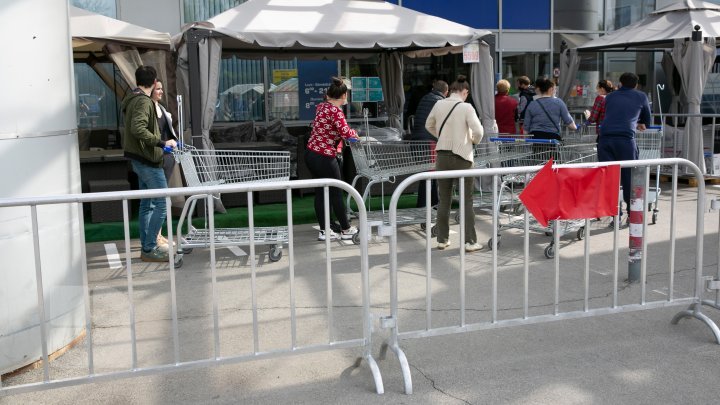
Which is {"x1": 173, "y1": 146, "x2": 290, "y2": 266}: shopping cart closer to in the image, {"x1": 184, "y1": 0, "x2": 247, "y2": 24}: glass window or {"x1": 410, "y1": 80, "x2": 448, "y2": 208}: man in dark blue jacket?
{"x1": 410, "y1": 80, "x2": 448, "y2": 208}: man in dark blue jacket

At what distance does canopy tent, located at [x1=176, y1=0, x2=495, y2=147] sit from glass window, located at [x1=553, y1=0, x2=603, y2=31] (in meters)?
6.26

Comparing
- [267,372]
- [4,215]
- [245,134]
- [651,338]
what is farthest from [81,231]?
[245,134]

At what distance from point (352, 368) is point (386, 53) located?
920 cm

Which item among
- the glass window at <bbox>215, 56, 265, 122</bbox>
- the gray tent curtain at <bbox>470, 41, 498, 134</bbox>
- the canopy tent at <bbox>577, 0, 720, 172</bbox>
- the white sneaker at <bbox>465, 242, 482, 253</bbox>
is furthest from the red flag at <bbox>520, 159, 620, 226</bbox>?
the glass window at <bbox>215, 56, 265, 122</bbox>

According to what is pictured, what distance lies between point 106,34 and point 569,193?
23.2 feet

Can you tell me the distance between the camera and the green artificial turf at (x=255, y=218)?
927 cm

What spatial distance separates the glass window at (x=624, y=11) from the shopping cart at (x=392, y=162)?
9806mm

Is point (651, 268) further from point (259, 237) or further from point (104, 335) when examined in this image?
point (104, 335)

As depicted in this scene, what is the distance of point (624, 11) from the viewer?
1753cm

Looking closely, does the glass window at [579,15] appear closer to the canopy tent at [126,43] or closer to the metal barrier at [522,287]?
the metal barrier at [522,287]

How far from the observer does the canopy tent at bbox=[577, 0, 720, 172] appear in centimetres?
1249

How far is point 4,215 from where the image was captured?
4598 millimetres

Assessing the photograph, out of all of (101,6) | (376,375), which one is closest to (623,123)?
(376,375)

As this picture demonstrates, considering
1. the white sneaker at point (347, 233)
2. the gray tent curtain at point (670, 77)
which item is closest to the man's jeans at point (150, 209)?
the white sneaker at point (347, 233)
